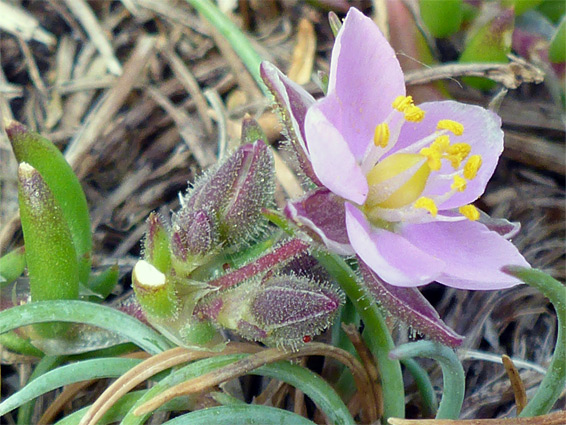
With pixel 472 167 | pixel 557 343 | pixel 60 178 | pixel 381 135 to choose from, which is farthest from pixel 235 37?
pixel 557 343

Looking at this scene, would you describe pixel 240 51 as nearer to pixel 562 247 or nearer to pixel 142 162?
pixel 142 162

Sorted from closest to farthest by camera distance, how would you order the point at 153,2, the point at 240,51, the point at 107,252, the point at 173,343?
the point at 173,343 → the point at 240,51 → the point at 107,252 → the point at 153,2

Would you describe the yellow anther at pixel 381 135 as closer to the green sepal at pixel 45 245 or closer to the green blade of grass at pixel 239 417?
the green blade of grass at pixel 239 417

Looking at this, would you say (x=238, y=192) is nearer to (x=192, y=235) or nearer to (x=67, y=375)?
(x=192, y=235)

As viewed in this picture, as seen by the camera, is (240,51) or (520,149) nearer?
(240,51)

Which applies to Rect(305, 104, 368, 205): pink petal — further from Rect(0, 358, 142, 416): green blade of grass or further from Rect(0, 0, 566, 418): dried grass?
Rect(0, 0, 566, 418): dried grass

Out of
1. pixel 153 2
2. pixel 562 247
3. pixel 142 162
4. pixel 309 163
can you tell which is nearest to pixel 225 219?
pixel 309 163

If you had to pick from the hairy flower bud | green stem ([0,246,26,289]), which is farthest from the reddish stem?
green stem ([0,246,26,289])
